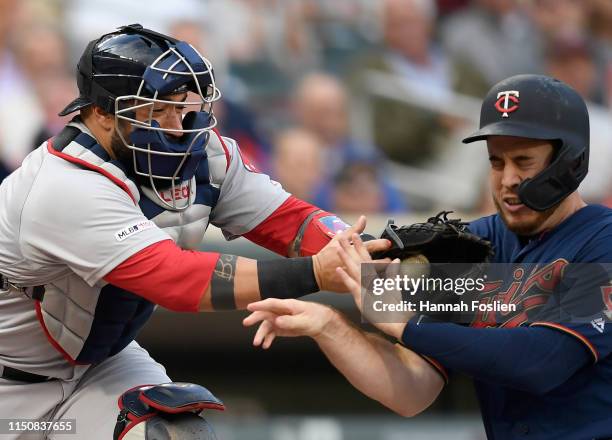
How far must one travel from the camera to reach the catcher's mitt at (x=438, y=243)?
11.5 ft

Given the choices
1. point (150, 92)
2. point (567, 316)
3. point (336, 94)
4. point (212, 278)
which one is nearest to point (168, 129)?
point (150, 92)

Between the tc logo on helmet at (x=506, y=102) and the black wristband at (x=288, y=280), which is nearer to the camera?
the tc logo on helmet at (x=506, y=102)

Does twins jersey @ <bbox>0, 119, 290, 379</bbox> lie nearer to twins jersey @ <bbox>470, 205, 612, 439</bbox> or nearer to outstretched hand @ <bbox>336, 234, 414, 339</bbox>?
outstretched hand @ <bbox>336, 234, 414, 339</bbox>

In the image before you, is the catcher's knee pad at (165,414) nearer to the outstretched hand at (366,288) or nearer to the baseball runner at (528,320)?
the baseball runner at (528,320)

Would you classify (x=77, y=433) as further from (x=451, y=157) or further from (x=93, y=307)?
(x=451, y=157)

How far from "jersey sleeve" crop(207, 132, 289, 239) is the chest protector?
14 cm

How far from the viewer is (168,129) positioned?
3.74m

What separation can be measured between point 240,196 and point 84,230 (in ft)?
2.62

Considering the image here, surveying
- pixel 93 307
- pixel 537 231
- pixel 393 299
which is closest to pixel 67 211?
pixel 93 307

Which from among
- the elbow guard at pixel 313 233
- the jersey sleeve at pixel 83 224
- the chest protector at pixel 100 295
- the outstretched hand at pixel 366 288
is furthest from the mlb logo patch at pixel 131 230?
the elbow guard at pixel 313 233

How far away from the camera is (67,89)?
7613mm

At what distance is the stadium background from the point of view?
767 cm

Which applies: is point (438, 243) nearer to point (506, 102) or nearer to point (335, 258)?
point (335, 258)

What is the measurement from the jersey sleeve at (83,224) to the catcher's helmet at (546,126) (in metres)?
1.16
